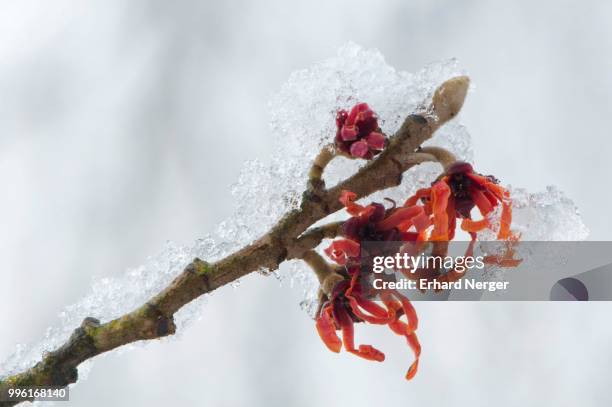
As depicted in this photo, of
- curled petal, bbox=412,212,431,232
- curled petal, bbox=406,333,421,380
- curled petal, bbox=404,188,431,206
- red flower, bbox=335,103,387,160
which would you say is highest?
red flower, bbox=335,103,387,160

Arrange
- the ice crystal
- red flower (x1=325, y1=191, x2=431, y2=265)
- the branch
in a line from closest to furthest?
red flower (x1=325, y1=191, x2=431, y2=265), the branch, the ice crystal

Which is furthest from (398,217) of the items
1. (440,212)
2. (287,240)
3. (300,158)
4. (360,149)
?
(300,158)

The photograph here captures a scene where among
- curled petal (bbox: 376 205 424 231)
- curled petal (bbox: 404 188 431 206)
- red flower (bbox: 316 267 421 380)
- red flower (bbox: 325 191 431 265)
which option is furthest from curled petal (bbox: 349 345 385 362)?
curled petal (bbox: 404 188 431 206)

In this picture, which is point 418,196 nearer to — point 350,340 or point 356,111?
point 356,111

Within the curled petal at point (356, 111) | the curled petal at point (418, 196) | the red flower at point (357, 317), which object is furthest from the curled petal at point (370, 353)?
the curled petal at point (356, 111)

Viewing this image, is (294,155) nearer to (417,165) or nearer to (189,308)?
(417,165)

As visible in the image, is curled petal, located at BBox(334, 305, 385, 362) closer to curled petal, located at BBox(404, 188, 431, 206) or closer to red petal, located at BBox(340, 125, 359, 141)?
curled petal, located at BBox(404, 188, 431, 206)
